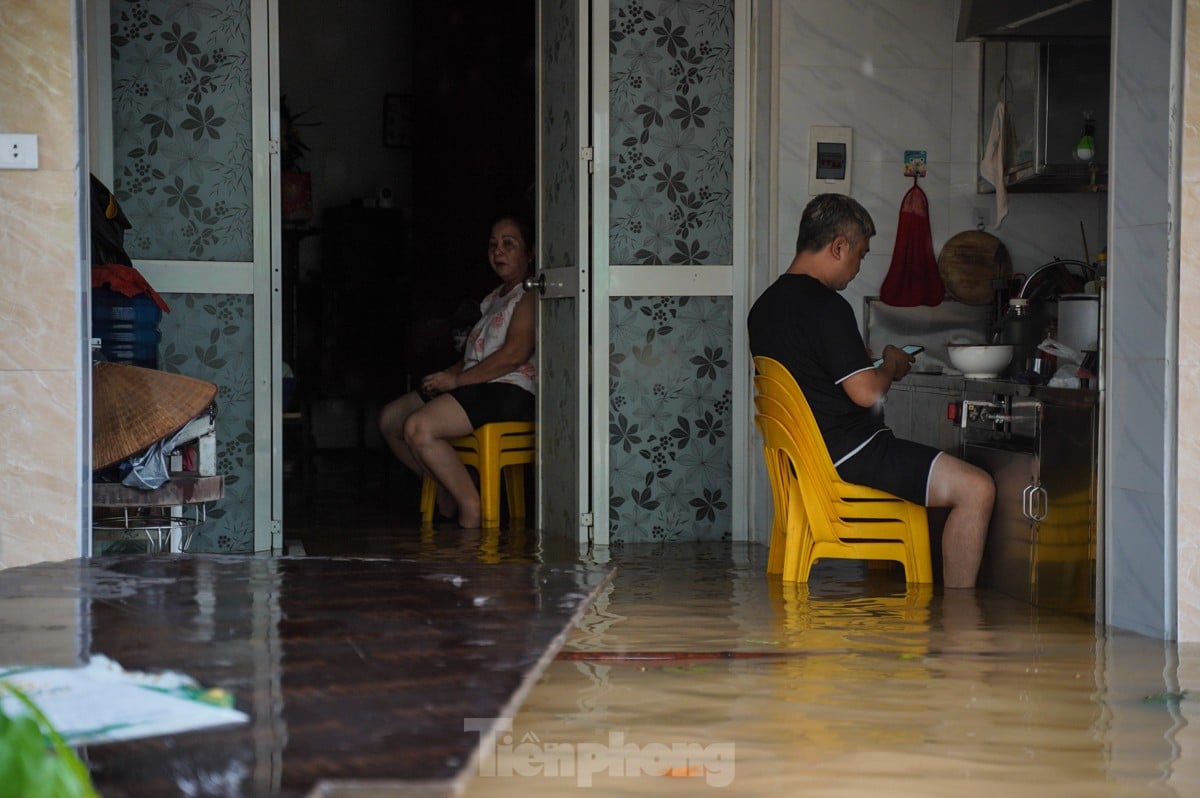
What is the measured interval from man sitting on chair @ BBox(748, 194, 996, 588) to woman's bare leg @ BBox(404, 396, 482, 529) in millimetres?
1926

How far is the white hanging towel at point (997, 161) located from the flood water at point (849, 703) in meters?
1.75

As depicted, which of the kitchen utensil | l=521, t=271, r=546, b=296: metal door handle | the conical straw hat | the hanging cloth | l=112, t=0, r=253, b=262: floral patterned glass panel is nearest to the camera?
the conical straw hat

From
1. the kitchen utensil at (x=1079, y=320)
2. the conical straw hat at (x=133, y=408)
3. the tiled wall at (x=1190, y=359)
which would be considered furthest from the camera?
the kitchen utensil at (x=1079, y=320)

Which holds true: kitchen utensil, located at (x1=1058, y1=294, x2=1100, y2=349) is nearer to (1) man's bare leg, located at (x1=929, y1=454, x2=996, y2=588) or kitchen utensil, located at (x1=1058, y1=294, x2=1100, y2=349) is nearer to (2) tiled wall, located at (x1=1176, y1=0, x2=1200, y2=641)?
(1) man's bare leg, located at (x1=929, y1=454, x2=996, y2=588)

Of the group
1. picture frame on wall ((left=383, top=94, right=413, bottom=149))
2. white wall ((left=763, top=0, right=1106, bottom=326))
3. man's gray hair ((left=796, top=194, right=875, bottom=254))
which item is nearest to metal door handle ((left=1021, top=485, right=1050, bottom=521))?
man's gray hair ((left=796, top=194, right=875, bottom=254))

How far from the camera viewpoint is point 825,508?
474 cm

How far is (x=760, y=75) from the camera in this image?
6027mm

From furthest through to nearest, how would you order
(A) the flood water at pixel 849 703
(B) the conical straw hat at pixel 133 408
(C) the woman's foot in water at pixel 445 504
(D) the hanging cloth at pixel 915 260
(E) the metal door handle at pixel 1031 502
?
1. (C) the woman's foot in water at pixel 445 504
2. (D) the hanging cloth at pixel 915 260
3. (E) the metal door handle at pixel 1031 502
4. (B) the conical straw hat at pixel 133 408
5. (A) the flood water at pixel 849 703

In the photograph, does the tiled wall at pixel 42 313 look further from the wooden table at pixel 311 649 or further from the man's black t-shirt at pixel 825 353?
the man's black t-shirt at pixel 825 353

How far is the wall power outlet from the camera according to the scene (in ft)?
13.1

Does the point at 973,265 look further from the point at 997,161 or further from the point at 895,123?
the point at 895,123

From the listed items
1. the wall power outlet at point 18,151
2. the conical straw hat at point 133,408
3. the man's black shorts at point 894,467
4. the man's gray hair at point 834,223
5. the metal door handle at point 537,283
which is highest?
the wall power outlet at point 18,151

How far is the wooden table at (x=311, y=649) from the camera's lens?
116 cm

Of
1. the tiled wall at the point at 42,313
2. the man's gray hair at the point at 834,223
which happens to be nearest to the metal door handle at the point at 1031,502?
the man's gray hair at the point at 834,223
